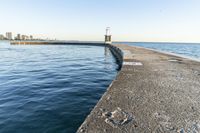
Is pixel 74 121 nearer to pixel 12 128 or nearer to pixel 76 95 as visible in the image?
pixel 12 128

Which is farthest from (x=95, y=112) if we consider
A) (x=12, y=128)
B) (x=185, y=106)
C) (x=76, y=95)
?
(x=76, y=95)

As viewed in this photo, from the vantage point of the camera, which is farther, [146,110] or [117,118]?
[146,110]

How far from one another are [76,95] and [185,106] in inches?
164

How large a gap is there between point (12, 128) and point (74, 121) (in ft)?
5.29

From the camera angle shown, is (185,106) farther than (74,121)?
No

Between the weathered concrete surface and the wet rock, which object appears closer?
the weathered concrete surface

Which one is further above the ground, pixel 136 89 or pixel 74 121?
pixel 136 89

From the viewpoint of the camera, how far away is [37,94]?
612 cm

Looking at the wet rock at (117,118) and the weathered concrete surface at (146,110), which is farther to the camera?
the wet rock at (117,118)

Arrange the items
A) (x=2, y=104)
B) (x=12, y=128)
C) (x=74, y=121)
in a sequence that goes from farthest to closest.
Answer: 1. (x=2, y=104)
2. (x=74, y=121)
3. (x=12, y=128)

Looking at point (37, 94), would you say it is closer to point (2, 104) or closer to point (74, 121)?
point (2, 104)

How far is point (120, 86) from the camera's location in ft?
A: 15.2

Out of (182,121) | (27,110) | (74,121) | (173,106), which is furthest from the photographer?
(27,110)

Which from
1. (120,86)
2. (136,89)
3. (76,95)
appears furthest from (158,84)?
(76,95)
